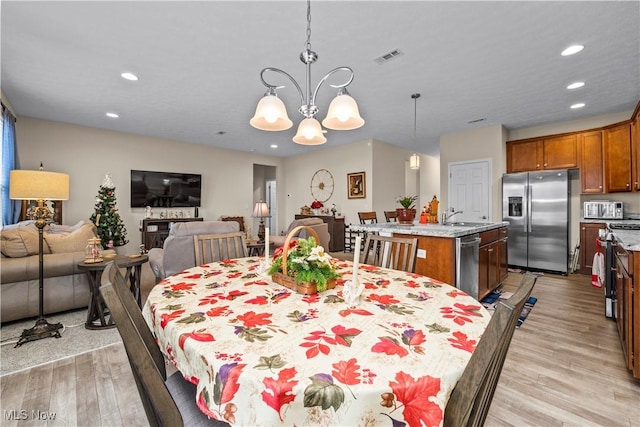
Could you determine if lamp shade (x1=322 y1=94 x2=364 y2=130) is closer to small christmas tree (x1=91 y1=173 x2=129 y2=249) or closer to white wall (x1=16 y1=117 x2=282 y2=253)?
small christmas tree (x1=91 y1=173 x2=129 y2=249)

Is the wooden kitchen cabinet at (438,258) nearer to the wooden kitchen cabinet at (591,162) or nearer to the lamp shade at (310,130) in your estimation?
the lamp shade at (310,130)

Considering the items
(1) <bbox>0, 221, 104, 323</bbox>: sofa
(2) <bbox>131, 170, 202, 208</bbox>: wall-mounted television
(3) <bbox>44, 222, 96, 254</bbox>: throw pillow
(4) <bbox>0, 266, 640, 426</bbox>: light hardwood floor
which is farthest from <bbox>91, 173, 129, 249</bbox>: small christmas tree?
(4) <bbox>0, 266, 640, 426</bbox>: light hardwood floor

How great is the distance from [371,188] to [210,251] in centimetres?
436

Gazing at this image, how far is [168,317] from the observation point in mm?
989

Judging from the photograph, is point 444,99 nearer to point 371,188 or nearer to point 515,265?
point 371,188

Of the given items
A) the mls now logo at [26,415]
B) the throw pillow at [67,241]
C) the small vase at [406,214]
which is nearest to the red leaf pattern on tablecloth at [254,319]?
the mls now logo at [26,415]

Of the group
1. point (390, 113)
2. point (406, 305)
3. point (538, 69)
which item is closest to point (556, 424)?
point (406, 305)

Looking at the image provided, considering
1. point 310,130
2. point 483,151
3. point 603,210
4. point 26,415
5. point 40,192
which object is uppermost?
point 483,151

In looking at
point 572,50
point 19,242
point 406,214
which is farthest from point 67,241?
point 572,50

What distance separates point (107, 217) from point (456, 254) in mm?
5578

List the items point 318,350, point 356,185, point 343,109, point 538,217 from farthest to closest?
point 356,185
point 538,217
point 343,109
point 318,350

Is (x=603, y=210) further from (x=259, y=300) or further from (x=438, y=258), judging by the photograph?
(x=259, y=300)

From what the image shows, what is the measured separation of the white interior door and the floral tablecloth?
4640mm

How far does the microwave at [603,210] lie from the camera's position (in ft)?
13.6
